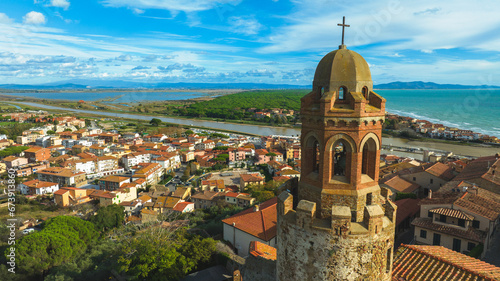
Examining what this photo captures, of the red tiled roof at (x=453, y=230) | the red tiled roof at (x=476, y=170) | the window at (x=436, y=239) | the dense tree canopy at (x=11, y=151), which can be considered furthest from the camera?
the dense tree canopy at (x=11, y=151)

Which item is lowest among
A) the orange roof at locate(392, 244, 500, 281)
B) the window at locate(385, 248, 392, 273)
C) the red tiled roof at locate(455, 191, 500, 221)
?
the red tiled roof at locate(455, 191, 500, 221)

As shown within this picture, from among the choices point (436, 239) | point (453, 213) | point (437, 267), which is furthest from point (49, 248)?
point (453, 213)

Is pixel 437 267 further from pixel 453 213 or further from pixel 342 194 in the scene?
pixel 453 213

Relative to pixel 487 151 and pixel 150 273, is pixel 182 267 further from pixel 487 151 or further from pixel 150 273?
pixel 487 151

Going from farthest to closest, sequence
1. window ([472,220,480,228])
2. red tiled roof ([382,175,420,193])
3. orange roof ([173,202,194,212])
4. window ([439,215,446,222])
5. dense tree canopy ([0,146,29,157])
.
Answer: dense tree canopy ([0,146,29,157])
orange roof ([173,202,194,212])
red tiled roof ([382,175,420,193])
window ([439,215,446,222])
window ([472,220,480,228])

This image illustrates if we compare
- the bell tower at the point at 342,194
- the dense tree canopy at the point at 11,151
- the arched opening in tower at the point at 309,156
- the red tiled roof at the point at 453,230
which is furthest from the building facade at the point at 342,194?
the dense tree canopy at the point at 11,151

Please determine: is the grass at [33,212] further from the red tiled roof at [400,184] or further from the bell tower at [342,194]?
the bell tower at [342,194]

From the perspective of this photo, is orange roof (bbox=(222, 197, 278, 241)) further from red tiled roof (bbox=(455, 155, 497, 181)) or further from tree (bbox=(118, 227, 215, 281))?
red tiled roof (bbox=(455, 155, 497, 181))

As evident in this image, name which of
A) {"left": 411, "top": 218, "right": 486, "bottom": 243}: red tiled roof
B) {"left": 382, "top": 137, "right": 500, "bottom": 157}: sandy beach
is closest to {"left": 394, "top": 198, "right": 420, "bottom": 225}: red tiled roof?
{"left": 411, "top": 218, "right": 486, "bottom": 243}: red tiled roof
